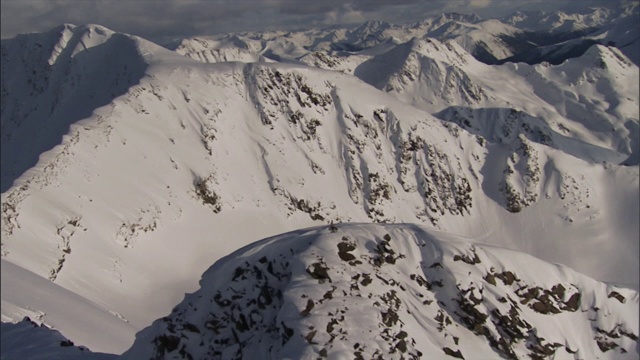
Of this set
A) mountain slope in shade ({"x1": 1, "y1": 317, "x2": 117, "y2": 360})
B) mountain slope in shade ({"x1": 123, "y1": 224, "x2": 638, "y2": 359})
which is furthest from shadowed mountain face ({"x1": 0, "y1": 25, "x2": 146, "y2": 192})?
mountain slope in shade ({"x1": 123, "y1": 224, "x2": 638, "y2": 359})

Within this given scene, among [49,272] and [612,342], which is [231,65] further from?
[612,342]

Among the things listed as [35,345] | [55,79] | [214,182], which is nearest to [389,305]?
[35,345]

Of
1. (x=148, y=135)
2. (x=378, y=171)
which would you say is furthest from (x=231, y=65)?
(x=378, y=171)

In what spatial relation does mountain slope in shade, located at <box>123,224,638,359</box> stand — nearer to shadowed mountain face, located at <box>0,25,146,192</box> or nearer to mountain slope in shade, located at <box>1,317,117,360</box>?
mountain slope in shade, located at <box>1,317,117,360</box>

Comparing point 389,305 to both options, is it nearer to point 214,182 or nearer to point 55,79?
point 214,182

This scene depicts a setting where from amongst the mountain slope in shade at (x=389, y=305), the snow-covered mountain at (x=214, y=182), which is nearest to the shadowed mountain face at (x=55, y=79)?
the snow-covered mountain at (x=214, y=182)

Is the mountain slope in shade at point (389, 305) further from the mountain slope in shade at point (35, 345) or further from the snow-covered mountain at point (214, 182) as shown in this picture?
the mountain slope in shade at point (35, 345)
